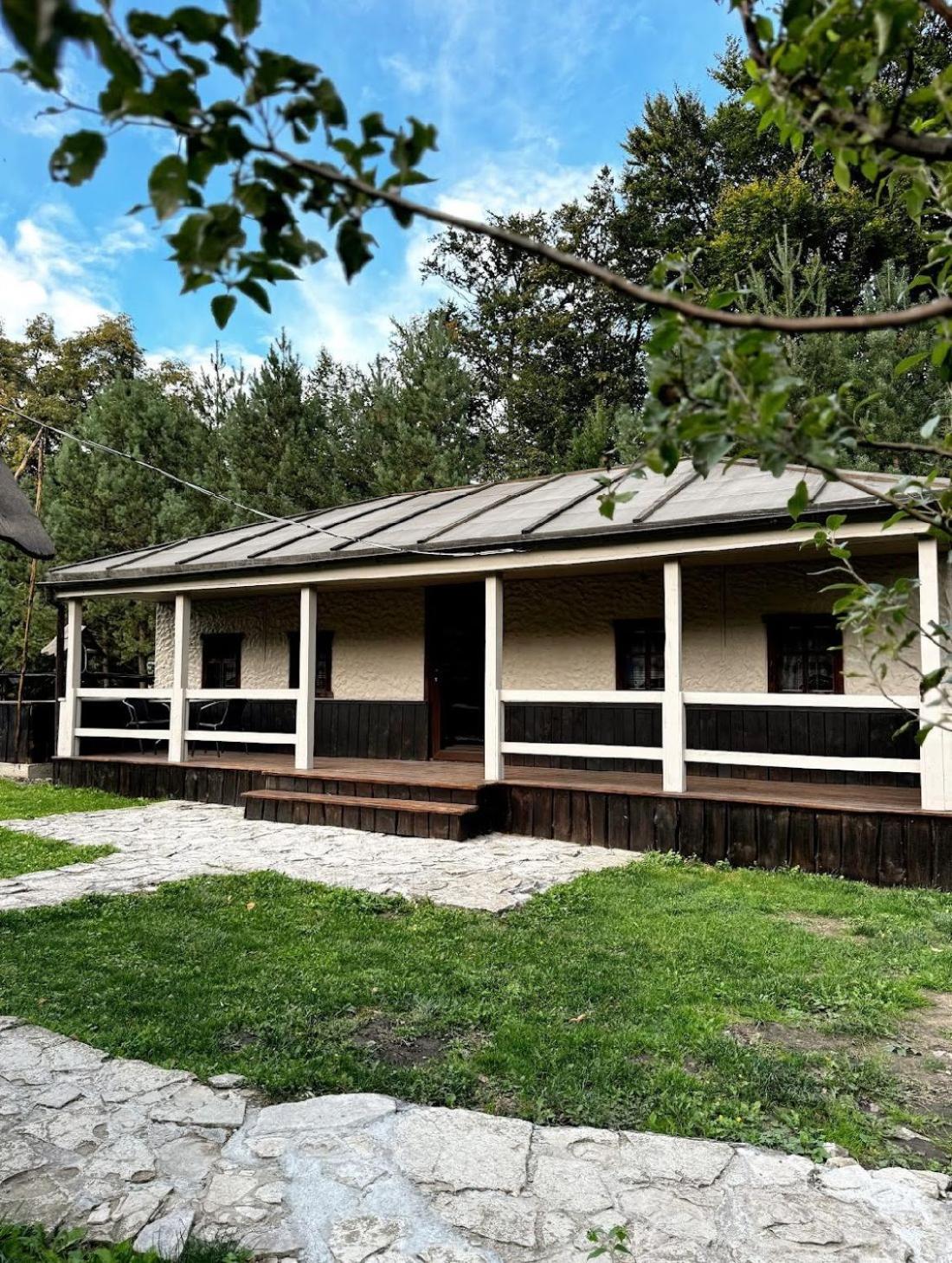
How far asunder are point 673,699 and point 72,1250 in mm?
5560

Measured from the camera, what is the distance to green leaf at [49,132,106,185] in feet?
2.63

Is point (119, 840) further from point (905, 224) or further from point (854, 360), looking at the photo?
point (905, 224)

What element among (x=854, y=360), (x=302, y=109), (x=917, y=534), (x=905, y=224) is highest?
(x=905, y=224)

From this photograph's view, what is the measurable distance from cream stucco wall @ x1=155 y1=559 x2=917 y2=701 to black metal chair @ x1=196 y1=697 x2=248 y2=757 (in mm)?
388

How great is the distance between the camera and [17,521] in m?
4.38

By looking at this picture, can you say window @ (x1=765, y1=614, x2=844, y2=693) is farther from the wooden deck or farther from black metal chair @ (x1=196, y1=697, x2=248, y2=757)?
black metal chair @ (x1=196, y1=697, x2=248, y2=757)

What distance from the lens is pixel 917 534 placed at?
5621 millimetres

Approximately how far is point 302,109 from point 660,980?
3666 millimetres

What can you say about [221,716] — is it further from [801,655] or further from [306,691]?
[801,655]

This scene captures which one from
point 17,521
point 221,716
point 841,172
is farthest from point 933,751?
point 221,716

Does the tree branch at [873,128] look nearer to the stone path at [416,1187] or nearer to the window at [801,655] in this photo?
the stone path at [416,1187]

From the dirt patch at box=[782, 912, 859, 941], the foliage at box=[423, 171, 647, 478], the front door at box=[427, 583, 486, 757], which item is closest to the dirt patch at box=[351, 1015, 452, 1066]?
the dirt patch at box=[782, 912, 859, 941]

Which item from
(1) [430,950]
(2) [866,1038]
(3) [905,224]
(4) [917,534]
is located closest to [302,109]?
(2) [866,1038]

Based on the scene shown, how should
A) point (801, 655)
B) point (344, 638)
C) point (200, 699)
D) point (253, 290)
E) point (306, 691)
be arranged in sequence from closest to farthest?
point (253, 290) < point (801, 655) < point (306, 691) < point (200, 699) < point (344, 638)
